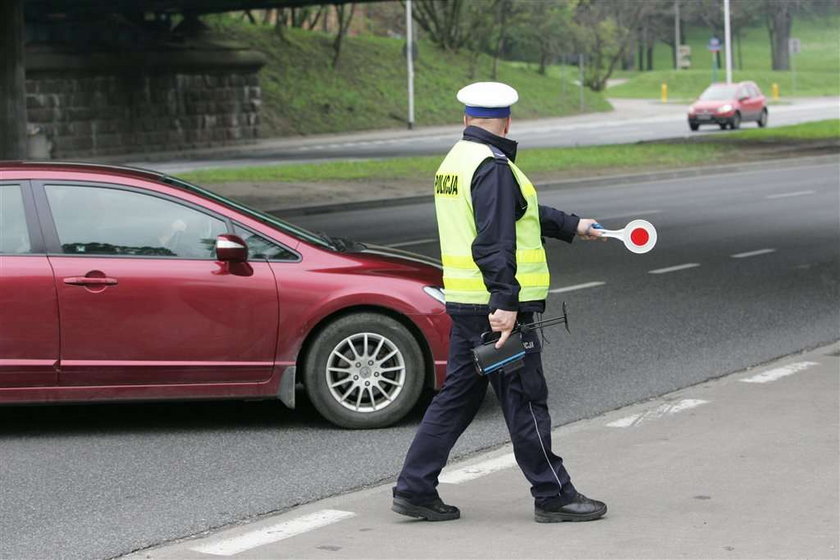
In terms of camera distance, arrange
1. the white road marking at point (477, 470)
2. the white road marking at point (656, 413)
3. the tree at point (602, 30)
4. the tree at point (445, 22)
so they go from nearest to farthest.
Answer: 1. the white road marking at point (477, 470)
2. the white road marking at point (656, 413)
3. the tree at point (445, 22)
4. the tree at point (602, 30)

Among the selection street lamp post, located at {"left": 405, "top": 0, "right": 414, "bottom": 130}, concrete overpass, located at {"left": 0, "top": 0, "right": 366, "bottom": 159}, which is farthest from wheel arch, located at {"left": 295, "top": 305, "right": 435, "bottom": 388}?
street lamp post, located at {"left": 405, "top": 0, "right": 414, "bottom": 130}

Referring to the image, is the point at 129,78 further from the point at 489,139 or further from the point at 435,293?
the point at 489,139

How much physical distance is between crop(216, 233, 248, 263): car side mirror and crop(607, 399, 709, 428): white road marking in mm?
2092

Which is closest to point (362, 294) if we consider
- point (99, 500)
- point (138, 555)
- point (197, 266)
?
point (197, 266)

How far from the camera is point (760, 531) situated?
566 cm

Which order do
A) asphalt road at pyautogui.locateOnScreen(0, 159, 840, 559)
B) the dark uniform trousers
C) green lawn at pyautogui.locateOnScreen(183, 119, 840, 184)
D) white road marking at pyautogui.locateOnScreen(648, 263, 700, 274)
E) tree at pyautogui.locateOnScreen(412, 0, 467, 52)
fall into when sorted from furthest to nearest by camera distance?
tree at pyautogui.locateOnScreen(412, 0, 467, 52), green lawn at pyautogui.locateOnScreen(183, 119, 840, 184), white road marking at pyautogui.locateOnScreen(648, 263, 700, 274), asphalt road at pyautogui.locateOnScreen(0, 159, 840, 559), the dark uniform trousers

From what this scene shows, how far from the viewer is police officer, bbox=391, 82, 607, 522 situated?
18.3ft

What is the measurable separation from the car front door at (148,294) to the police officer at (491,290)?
6.46ft

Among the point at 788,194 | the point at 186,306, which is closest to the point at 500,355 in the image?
the point at 186,306

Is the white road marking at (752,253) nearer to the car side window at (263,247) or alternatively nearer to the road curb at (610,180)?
the road curb at (610,180)

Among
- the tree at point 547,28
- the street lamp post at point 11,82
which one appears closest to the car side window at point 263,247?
the street lamp post at point 11,82

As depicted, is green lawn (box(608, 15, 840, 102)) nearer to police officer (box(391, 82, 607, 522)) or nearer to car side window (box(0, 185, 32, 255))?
car side window (box(0, 185, 32, 255))

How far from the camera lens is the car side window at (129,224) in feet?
25.3

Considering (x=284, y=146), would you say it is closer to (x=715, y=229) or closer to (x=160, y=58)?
(x=160, y=58)
